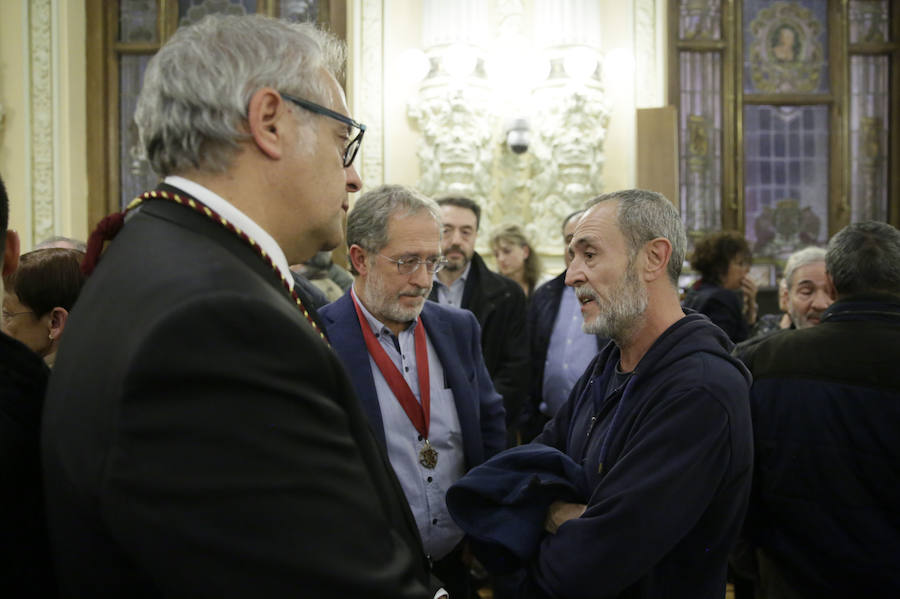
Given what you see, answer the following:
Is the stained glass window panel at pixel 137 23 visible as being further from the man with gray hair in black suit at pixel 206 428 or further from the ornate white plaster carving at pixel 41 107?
the man with gray hair in black suit at pixel 206 428

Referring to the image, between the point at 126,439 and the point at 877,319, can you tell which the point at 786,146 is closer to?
the point at 877,319

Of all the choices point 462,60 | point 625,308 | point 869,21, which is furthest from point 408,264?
point 869,21

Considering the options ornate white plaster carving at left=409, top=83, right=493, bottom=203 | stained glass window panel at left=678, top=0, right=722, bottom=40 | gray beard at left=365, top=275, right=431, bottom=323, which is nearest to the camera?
gray beard at left=365, top=275, right=431, bottom=323

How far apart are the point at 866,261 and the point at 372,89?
5.28m

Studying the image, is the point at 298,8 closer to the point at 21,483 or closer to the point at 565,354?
the point at 565,354

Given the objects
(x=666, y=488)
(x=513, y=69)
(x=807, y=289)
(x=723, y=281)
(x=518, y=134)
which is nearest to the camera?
(x=666, y=488)

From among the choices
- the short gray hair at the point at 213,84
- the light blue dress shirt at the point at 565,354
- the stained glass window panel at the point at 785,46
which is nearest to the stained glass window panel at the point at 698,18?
the stained glass window panel at the point at 785,46

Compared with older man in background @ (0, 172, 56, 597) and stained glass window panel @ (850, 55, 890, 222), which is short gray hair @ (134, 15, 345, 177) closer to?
older man in background @ (0, 172, 56, 597)

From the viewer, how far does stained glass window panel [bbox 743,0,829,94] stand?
7.80 meters

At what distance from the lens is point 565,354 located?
3.72m

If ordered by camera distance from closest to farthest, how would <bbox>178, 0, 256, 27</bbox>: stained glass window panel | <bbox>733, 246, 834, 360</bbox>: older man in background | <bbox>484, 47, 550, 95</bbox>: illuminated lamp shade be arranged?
1. <bbox>733, 246, 834, 360</bbox>: older man in background
2. <bbox>484, 47, 550, 95</bbox>: illuminated lamp shade
3. <bbox>178, 0, 256, 27</bbox>: stained glass window panel

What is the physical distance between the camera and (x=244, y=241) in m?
1.04

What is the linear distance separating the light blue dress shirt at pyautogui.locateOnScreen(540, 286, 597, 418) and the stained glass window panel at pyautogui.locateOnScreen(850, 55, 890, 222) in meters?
5.34

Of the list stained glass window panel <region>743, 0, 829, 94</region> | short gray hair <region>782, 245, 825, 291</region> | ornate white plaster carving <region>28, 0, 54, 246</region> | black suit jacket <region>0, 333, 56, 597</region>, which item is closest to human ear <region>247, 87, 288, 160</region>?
black suit jacket <region>0, 333, 56, 597</region>
